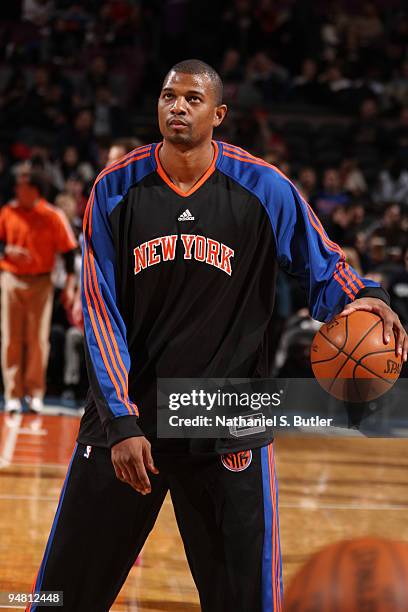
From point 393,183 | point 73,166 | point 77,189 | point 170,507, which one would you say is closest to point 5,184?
point 73,166

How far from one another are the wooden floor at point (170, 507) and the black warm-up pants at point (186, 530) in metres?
1.58

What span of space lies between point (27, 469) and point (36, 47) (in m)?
8.93

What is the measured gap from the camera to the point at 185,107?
300 centimetres

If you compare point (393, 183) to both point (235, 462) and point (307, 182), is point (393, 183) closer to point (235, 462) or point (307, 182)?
point (307, 182)

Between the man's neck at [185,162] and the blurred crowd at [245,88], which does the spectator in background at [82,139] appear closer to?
the blurred crowd at [245,88]

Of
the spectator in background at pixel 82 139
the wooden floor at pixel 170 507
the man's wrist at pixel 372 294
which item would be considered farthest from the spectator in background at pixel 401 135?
the man's wrist at pixel 372 294

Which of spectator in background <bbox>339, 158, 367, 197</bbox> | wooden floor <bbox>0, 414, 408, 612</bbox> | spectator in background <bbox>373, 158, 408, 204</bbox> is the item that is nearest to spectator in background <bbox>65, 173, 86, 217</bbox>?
wooden floor <bbox>0, 414, 408, 612</bbox>

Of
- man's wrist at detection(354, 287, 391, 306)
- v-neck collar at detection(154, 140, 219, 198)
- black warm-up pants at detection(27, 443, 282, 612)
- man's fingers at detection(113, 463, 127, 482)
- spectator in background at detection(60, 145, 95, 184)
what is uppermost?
spectator in background at detection(60, 145, 95, 184)

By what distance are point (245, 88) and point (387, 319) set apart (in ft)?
36.0

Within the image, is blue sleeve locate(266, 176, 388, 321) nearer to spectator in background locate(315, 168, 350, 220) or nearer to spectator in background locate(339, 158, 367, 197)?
spectator in background locate(315, 168, 350, 220)

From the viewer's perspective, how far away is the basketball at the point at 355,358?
303 centimetres

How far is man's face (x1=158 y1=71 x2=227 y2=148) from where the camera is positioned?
3.01 metres

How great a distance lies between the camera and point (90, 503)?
9.71 feet

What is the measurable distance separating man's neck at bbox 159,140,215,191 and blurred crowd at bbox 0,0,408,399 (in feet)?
23.0
